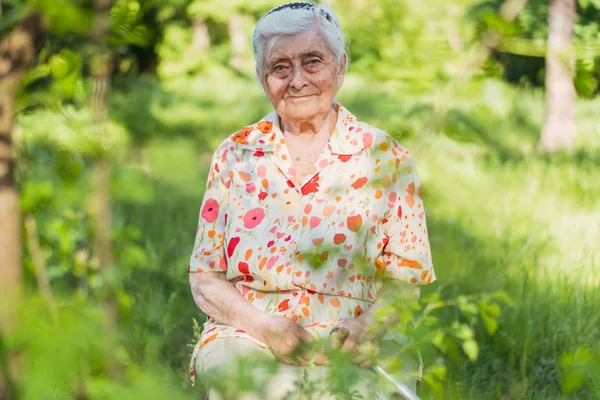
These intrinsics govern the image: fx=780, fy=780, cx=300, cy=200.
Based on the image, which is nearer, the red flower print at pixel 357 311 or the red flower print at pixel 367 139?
the red flower print at pixel 357 311

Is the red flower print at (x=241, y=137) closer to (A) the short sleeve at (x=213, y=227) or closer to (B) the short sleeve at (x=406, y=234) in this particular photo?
(A) the short sleeve at (x=213, y=227)

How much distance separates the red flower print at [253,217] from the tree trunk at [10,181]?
124cm

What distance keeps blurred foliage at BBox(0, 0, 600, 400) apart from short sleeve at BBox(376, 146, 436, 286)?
0.21 metres

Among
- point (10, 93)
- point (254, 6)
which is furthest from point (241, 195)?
point (254, 6)

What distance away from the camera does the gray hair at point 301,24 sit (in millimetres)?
2510

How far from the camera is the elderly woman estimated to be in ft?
7.95

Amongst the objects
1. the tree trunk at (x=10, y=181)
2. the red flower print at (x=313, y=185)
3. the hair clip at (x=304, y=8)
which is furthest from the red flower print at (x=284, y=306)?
the tree trunk at (x=10, y=181)

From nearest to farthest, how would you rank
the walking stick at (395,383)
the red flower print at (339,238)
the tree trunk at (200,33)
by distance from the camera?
the walking stick at (395,383) → the red flower print at (339,238) → the tree trunk at (200,33)

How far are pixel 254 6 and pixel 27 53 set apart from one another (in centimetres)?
2429

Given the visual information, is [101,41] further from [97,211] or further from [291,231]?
[291,231]

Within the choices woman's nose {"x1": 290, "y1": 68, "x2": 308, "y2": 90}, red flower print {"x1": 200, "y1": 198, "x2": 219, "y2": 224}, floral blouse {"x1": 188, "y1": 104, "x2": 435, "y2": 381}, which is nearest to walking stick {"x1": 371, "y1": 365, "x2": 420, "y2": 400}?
floral blouse {"x1": 188, "y1": 104, "x2": 435, "y2": 381}

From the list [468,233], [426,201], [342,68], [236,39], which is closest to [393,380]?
[342,68]

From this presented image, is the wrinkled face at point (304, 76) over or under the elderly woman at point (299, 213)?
over

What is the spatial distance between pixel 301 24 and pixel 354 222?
26.0 inches
